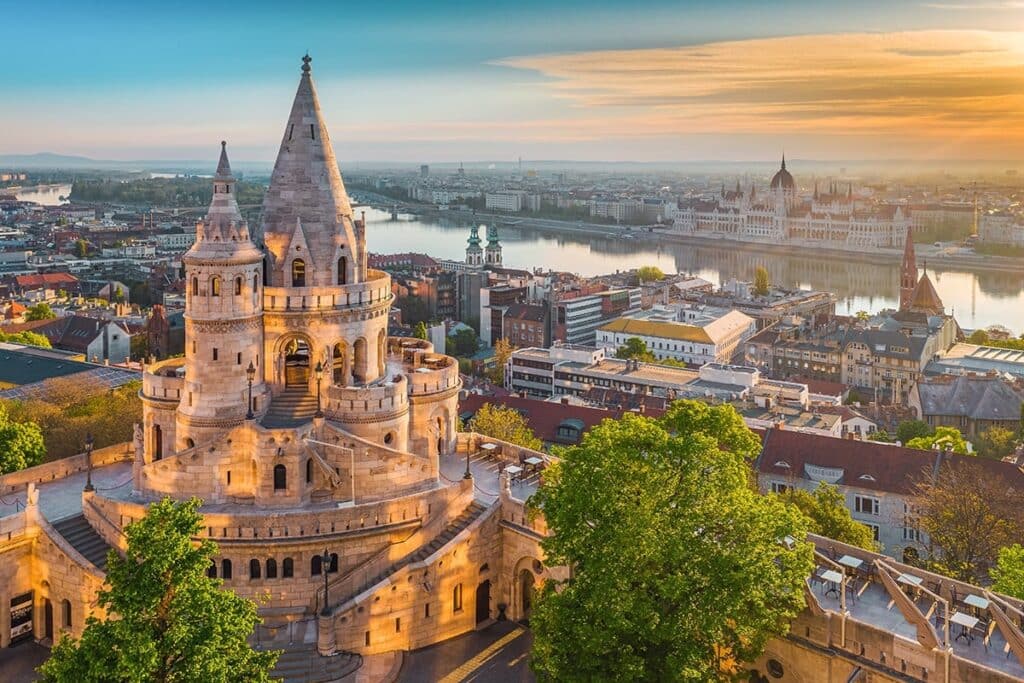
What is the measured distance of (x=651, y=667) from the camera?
18188mm

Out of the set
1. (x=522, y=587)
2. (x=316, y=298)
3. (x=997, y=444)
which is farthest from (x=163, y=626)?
(x=997, y=444)

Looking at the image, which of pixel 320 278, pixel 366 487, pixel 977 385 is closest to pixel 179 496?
pixel 366 487

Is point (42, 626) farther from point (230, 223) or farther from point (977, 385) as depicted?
point (977, 385)

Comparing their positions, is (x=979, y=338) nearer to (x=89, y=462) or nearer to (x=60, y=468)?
(x=60, y=468)

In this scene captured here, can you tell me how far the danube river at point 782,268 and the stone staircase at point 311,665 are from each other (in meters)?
87.0

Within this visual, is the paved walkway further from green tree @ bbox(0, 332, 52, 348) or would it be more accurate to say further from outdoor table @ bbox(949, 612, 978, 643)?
green tree @ bbox(0, 332, 52, 348)

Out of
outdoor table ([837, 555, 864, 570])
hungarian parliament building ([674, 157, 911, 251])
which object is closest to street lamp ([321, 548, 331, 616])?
outdoor table ([837, 555, 864, 570])

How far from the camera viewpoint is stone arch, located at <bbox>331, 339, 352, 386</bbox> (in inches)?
1071

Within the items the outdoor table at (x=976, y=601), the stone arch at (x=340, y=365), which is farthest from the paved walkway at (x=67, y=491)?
the outdoor table at (x=976, y=601)

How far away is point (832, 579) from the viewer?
19.7m

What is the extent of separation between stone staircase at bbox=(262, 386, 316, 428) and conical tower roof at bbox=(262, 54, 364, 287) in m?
2.94

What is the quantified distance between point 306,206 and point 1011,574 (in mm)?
18407

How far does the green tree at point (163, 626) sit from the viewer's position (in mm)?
15641

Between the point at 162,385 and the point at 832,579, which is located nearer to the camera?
the point at 832,579
